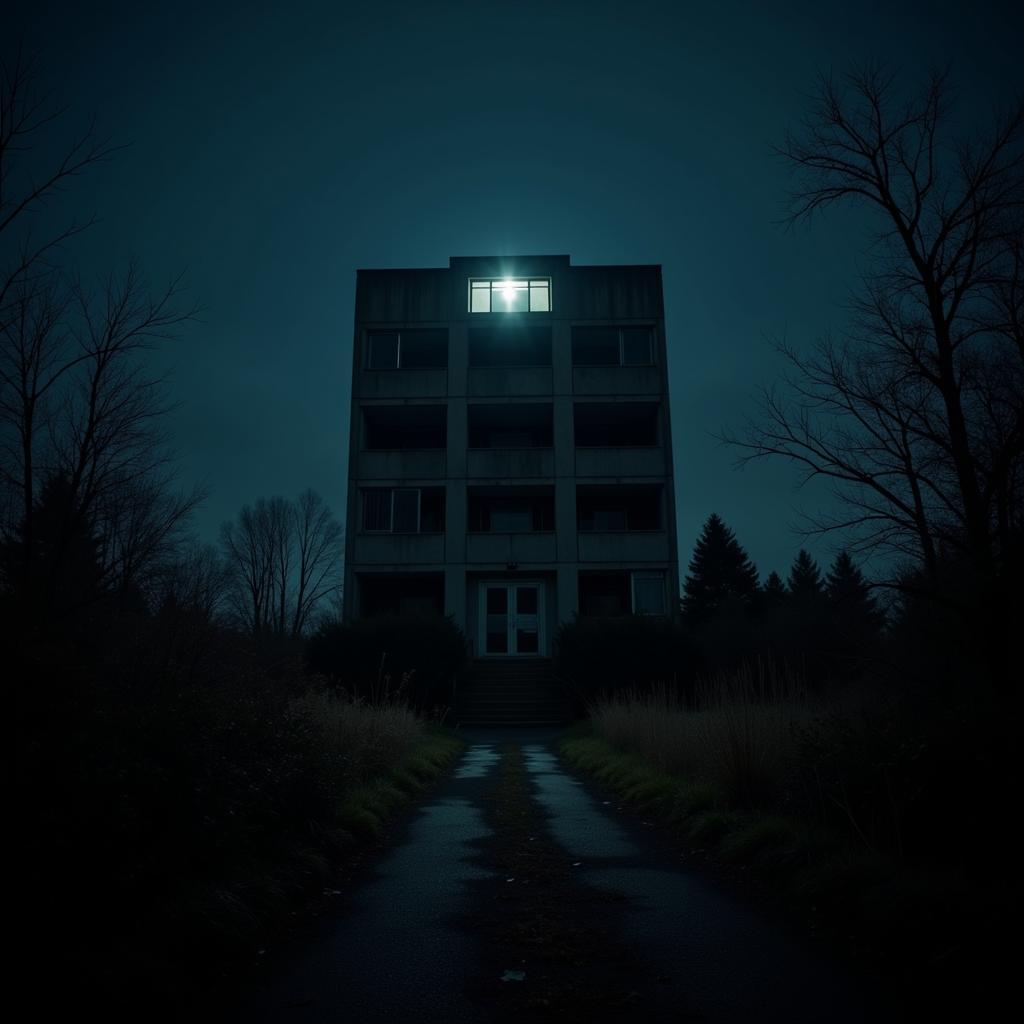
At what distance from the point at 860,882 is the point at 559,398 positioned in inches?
969

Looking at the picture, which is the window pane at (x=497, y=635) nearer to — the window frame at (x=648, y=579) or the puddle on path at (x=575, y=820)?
the window frame at (x=648, y=579)

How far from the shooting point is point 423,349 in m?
30.3

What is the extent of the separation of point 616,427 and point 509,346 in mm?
5475

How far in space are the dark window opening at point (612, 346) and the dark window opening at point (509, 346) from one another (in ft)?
4.40

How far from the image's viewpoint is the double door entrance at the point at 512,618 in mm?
27312

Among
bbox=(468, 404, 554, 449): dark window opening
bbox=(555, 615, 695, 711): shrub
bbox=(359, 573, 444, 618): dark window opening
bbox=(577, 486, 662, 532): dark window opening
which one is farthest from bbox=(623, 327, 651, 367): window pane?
bbox=(555, 615, 695, 711): shrub

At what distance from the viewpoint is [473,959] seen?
3904 mm

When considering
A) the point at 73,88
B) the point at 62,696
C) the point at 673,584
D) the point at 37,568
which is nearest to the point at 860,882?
the point at 62,696

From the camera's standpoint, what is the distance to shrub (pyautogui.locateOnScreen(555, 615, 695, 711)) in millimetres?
20719

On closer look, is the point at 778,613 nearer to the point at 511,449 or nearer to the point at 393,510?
the point at 511,449

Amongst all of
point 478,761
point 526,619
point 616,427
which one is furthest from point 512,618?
point 478,761

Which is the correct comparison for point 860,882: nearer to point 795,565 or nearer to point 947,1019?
point 947,1019

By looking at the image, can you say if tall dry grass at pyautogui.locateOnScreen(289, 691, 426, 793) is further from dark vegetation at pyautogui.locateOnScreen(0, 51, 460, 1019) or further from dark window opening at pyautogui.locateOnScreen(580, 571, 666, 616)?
dark window opening at pyautogui.locateOnScreen(580, 571, 666, 616)

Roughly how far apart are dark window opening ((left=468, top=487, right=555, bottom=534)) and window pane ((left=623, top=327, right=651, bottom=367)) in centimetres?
621
